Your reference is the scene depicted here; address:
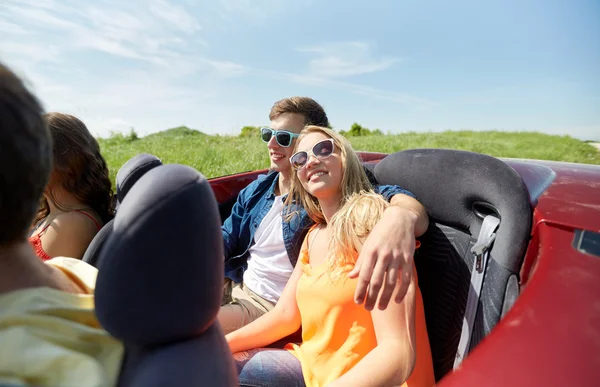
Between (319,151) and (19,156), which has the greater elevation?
(19,156)

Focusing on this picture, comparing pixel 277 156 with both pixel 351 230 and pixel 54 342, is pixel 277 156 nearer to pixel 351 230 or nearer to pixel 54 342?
pixel 351 230

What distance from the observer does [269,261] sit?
2.08m

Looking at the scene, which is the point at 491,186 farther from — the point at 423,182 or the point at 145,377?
the point at 145,377

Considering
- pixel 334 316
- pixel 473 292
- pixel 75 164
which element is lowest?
pixel 334 316

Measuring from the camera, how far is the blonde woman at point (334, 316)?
49.6 inches

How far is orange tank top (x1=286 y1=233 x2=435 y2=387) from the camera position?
52.9 inches

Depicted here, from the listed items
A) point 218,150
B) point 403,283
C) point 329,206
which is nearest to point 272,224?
point 329,206

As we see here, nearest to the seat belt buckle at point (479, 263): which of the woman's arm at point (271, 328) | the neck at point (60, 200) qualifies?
the woman's arm at point (271, 328)

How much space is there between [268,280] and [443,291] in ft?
2.96

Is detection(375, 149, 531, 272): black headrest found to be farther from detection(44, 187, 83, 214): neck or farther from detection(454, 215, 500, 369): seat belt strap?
detection(44, 187, 83, 214): neck

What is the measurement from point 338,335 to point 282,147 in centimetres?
115

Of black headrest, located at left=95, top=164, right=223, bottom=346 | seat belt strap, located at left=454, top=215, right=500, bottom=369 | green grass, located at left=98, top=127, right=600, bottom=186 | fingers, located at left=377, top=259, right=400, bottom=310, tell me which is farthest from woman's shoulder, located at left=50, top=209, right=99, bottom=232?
green grass, located at left=98, top=127, right=600, bottom=186

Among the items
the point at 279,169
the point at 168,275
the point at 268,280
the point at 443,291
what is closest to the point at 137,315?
the point at 168,275

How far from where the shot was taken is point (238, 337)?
1.65 m
